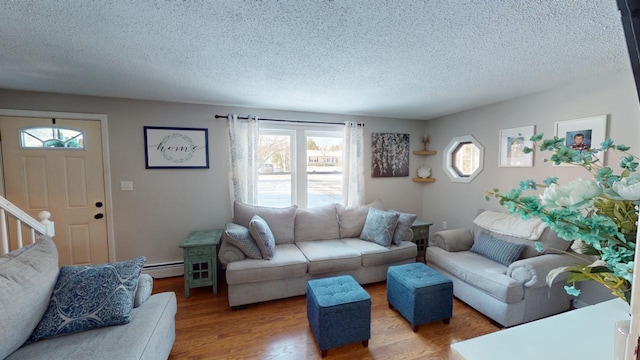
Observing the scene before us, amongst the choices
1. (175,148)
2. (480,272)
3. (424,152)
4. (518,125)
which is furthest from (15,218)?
(518,125)

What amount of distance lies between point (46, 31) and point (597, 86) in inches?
167

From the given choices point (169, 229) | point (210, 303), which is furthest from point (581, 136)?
point (169, 229)

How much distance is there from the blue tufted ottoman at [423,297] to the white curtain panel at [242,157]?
6.99 ft

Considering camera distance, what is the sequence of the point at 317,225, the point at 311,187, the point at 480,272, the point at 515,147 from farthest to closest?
the point at 311,187 < the point at 317,225 < the point at 515,147 < the point at 480,272

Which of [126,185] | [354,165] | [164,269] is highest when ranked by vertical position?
[354,165]

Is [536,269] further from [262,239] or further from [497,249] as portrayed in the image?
[262,239]

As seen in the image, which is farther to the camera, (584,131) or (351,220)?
(351,220)

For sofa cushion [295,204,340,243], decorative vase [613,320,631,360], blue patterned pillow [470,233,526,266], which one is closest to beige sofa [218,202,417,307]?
sofa cushion [295,204,340,243]

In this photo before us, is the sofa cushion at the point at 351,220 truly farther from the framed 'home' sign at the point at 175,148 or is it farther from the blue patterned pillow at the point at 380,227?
the framed 'home' sign at the point at 175,148

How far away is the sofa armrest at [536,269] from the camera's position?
205cm

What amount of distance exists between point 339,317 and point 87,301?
1593 mm

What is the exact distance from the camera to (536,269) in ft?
6.75

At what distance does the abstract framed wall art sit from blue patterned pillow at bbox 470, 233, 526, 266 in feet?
5.40

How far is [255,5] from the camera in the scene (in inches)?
50.3
